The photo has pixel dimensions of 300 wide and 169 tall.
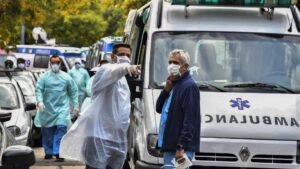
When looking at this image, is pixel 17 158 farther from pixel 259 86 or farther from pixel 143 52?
pixel 143 52

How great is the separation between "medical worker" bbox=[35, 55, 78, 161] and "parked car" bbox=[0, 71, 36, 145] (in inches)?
10.2

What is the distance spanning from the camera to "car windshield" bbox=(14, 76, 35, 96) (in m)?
17.1

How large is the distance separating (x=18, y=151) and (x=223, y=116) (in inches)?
157

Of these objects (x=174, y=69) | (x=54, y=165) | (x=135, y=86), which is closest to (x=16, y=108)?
(x=54, y=165)

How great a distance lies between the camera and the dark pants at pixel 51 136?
14102mm

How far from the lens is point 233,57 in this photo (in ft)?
31.1

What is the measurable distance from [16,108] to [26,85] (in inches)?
143

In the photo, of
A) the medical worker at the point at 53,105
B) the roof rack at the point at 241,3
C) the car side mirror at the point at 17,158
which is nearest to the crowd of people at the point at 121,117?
the roof rack at the point at 241,3

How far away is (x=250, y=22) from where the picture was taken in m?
9.81

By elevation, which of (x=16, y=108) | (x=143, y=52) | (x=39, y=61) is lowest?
(x=16, y=108)

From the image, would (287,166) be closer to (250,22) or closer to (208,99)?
(208,99)

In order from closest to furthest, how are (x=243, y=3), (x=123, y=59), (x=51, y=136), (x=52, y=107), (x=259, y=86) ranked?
(x=123, y=59) < (x=259, y=86) < (x=243, y=3) < (x=52, y=107) < (x=51, y=136)

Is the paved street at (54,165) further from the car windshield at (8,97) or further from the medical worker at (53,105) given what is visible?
the car windshield at (8,97)

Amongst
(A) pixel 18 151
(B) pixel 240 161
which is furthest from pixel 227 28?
(A) pixel 18 151
